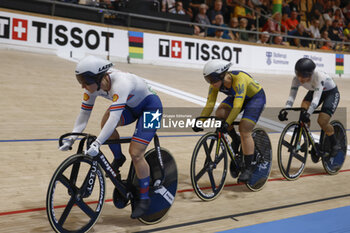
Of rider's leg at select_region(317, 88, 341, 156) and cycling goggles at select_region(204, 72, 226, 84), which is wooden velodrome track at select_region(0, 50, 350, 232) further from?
cycling goggles at select_region(204, 72, 226, 84)

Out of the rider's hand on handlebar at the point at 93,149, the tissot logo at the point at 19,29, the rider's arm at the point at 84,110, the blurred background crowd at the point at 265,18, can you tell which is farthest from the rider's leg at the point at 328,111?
the blurred background crowd at the point at 265,18

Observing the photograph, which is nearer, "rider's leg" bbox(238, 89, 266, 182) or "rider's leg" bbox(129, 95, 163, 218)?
"rider's leg" bbox(129, 95, 163, 218)

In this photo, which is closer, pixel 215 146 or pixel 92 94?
pixel 92 94

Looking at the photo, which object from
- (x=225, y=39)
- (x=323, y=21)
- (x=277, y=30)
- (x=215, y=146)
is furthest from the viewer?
(x=323, y=21)

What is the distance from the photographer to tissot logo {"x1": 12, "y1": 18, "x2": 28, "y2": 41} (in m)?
8.49

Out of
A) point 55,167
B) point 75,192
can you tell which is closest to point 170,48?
point 55,167

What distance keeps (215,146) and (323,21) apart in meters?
14.3

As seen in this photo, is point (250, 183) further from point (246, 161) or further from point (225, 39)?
point (225, 39)

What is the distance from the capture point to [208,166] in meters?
3.29

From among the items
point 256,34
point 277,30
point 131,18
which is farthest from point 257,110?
point 277,30

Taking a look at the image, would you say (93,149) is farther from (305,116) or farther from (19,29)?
(19,29)

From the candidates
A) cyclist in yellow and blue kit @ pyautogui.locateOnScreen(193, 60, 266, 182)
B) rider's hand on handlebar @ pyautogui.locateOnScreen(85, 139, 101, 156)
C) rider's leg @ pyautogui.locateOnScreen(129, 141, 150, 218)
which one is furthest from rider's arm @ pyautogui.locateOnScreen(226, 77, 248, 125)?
rider's hand on handlebar @ pyautogui.locateOnScreen(85, 139, 101, 156)

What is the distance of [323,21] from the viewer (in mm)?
16031

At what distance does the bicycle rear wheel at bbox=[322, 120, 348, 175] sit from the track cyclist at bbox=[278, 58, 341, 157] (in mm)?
57
